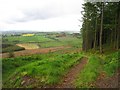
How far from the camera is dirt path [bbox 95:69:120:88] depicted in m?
13.3

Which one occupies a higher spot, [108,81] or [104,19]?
[104,19]

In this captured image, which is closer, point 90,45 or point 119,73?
point 119,73

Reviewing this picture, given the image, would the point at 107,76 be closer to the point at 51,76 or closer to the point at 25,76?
the point at 51,76

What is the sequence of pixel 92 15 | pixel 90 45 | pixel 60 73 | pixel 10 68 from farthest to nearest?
pixel 90 45
pixel 92 15
pixel 10 68
pixel 60 73

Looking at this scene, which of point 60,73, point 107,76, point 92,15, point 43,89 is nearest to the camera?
point 43,89

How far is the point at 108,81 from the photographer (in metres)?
14.2

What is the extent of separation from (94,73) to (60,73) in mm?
2521

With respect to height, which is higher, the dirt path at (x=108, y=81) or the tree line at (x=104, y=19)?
the tree line at (x=104, y=19)

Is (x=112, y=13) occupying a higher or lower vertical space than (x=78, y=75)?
higher

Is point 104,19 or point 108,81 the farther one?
point 104,19

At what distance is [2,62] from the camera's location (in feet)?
80.3

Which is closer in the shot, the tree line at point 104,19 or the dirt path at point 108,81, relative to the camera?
the dirt path at point 108,81

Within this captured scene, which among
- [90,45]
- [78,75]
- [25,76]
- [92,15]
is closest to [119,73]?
[78,75]

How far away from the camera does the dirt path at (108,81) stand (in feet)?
43.5
